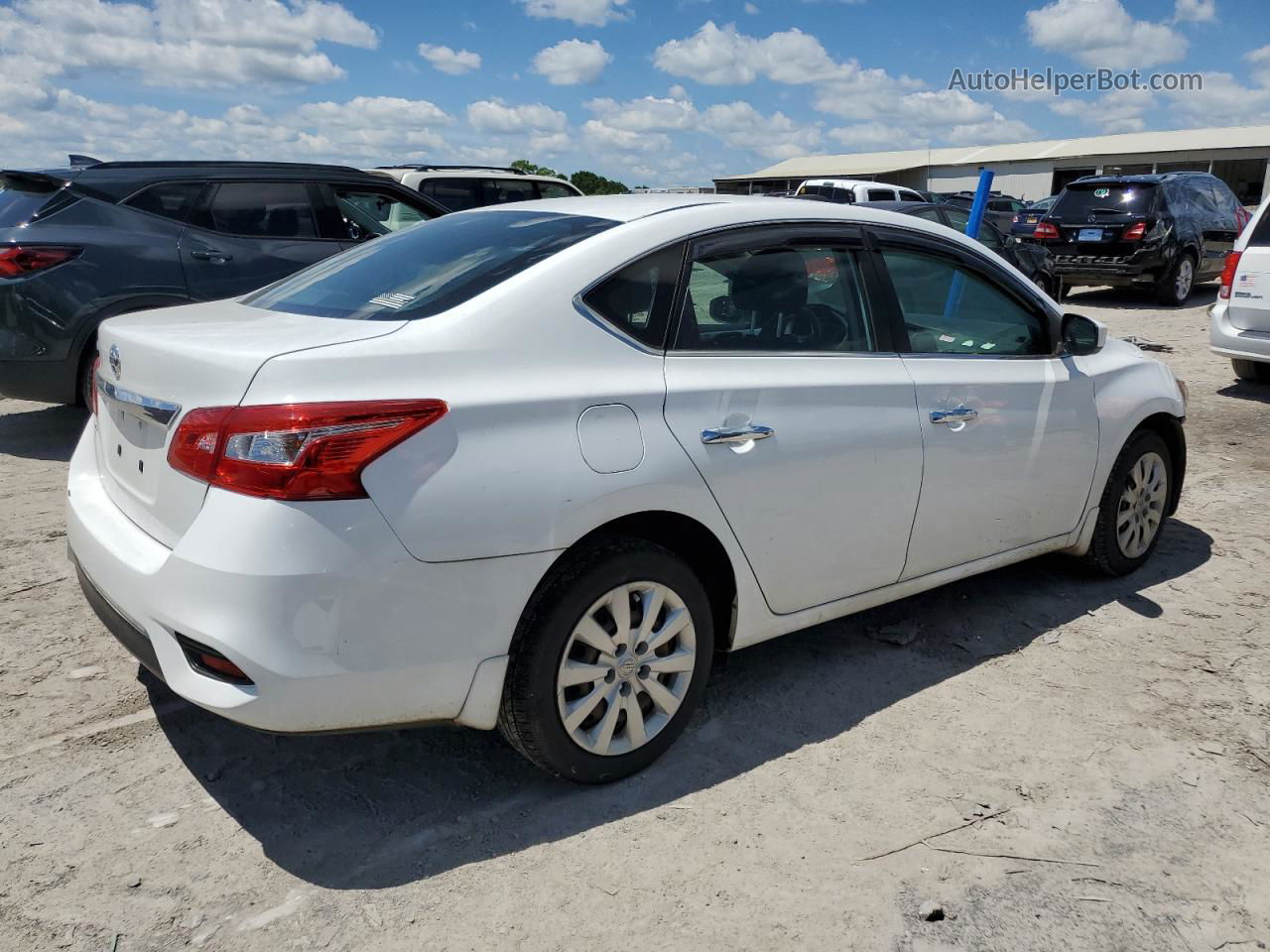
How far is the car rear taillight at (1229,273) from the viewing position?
8.52m

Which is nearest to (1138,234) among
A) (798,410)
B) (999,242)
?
(999,242)

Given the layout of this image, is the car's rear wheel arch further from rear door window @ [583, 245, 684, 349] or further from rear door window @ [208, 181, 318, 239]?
rear door window @ [208, 181, 318, 239]

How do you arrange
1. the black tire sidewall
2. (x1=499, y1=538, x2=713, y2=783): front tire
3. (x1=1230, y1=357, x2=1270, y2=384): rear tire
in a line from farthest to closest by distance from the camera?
1. (x1=1230, y1=357, x2=1270, y2=384): rear tire
2. the black tire sidewall
3. (x1=499, y1=538, x2=713, y2=783): front tire

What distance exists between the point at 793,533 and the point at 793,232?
1.00 m

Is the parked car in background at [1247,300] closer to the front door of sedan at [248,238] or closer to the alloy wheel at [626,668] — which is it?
the front door of sedan at [248,238]

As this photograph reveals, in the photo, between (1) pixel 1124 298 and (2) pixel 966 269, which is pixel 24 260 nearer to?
(2) pixel 966 269

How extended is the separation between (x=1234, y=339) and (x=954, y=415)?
20.7 ft

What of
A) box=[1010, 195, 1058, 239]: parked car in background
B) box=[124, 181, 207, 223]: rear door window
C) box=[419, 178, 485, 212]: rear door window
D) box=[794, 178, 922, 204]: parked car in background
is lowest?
box=[124, 181, 207, 223]: rear door window

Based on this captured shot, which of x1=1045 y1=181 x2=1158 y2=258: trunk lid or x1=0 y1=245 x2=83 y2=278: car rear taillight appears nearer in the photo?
x1=0 y1=245 x2=83 y2=278: car rear taillight

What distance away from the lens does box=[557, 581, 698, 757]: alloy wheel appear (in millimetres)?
2818

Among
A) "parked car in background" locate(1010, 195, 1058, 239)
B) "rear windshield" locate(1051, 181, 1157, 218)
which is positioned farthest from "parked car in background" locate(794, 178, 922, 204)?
"rear windshield" locate(1051, 181, 1157, 218)

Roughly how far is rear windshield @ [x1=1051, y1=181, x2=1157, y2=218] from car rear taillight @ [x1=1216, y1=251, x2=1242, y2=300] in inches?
231

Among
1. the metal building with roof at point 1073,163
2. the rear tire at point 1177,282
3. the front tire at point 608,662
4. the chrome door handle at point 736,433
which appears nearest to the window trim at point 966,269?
the chrome door handle at point 736,433

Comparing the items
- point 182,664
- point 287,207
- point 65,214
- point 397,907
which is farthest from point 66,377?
point 397,907
